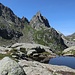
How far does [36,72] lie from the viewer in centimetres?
4931

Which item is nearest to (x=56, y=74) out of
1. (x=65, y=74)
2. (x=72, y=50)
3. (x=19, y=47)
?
(x=65, y=74)

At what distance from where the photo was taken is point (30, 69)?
51.3 m

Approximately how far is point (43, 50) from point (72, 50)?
35524 millimetres

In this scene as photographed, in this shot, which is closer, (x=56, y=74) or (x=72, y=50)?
(x=56, y=74)

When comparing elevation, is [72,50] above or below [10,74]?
above

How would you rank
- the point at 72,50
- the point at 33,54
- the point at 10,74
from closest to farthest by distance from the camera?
1. the point at 10,74
2. the point at 33,54
3. the point at 72,50

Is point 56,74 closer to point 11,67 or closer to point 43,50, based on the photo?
point 11,67

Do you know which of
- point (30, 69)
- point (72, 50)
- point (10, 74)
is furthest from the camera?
point (72, 50)

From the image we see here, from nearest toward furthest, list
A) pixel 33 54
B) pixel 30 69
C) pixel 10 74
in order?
pixel 10 74 < pixel 30 69 < pixel 33 54

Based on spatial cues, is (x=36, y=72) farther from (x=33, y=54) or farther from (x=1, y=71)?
(x=33, y=54)

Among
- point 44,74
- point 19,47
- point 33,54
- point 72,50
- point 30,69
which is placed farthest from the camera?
point 72,50

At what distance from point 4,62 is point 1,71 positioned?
6.01 ft

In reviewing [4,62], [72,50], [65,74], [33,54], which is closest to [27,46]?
[33,54]

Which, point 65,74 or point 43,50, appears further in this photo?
point 43,50
